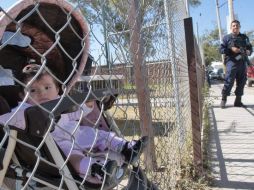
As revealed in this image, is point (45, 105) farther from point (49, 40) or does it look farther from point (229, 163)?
point (229, 163)

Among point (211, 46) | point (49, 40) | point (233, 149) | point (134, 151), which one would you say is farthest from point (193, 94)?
point (211, 46)

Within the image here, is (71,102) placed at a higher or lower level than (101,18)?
lower

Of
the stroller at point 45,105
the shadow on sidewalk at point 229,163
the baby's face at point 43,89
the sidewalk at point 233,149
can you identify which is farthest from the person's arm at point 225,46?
the baby's face at point 43,89

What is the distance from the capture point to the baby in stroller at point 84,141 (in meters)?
2.32

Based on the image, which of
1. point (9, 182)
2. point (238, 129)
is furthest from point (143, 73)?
point (238, 129)

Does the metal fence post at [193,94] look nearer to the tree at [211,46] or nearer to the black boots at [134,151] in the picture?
the black boots at [134,151]

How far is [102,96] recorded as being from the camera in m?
2.16

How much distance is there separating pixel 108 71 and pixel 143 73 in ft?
2.94

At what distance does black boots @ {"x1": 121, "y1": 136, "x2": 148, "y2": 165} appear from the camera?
2574 mm

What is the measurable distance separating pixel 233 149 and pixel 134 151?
10.7 ft

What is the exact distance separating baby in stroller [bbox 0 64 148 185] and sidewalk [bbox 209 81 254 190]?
169 centimetres

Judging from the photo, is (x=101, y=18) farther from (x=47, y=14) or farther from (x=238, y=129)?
(x=238, y=129)

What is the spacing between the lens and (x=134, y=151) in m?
2.58

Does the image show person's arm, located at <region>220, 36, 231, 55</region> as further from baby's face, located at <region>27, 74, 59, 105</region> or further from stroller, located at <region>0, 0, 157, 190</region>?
baby's face, located at <region>27, 74, 59, 105</region>
